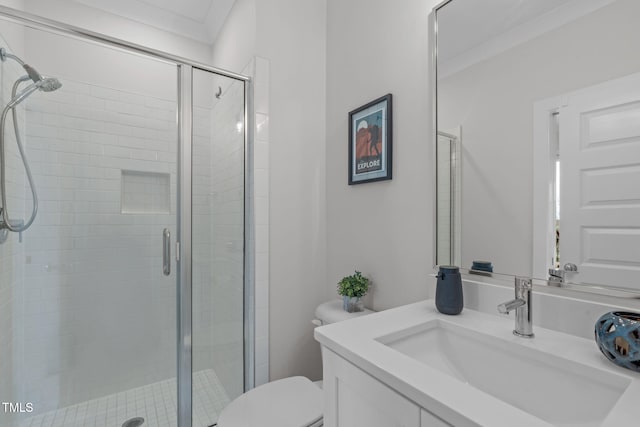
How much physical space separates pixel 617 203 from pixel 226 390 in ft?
6.01

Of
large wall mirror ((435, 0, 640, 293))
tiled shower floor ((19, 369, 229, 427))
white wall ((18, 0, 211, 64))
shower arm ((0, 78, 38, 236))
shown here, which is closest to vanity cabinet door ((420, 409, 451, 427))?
large wall mirror ((435, 0, 640, 293))

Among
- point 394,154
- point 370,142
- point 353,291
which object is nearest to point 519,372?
point 353,291

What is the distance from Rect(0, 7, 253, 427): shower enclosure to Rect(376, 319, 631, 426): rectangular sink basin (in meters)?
0.99

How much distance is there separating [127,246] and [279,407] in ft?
4.03

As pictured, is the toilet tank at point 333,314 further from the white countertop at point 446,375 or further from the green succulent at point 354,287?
the white countertop at point 446,375

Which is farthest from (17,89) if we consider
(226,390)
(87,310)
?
(226,390)

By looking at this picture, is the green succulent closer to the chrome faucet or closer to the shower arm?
the chrome faucet

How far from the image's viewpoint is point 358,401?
667 mm

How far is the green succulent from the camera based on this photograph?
1381mm

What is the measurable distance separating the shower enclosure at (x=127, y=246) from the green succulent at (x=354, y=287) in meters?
0.53

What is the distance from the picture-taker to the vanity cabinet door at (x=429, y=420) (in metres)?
0.50

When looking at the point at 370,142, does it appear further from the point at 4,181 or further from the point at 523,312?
the point at 4,181

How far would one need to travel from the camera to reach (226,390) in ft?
5.42

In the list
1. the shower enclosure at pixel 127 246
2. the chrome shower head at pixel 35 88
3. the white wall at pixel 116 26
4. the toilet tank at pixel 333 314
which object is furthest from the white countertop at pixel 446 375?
the white wall at pixel 116 26
